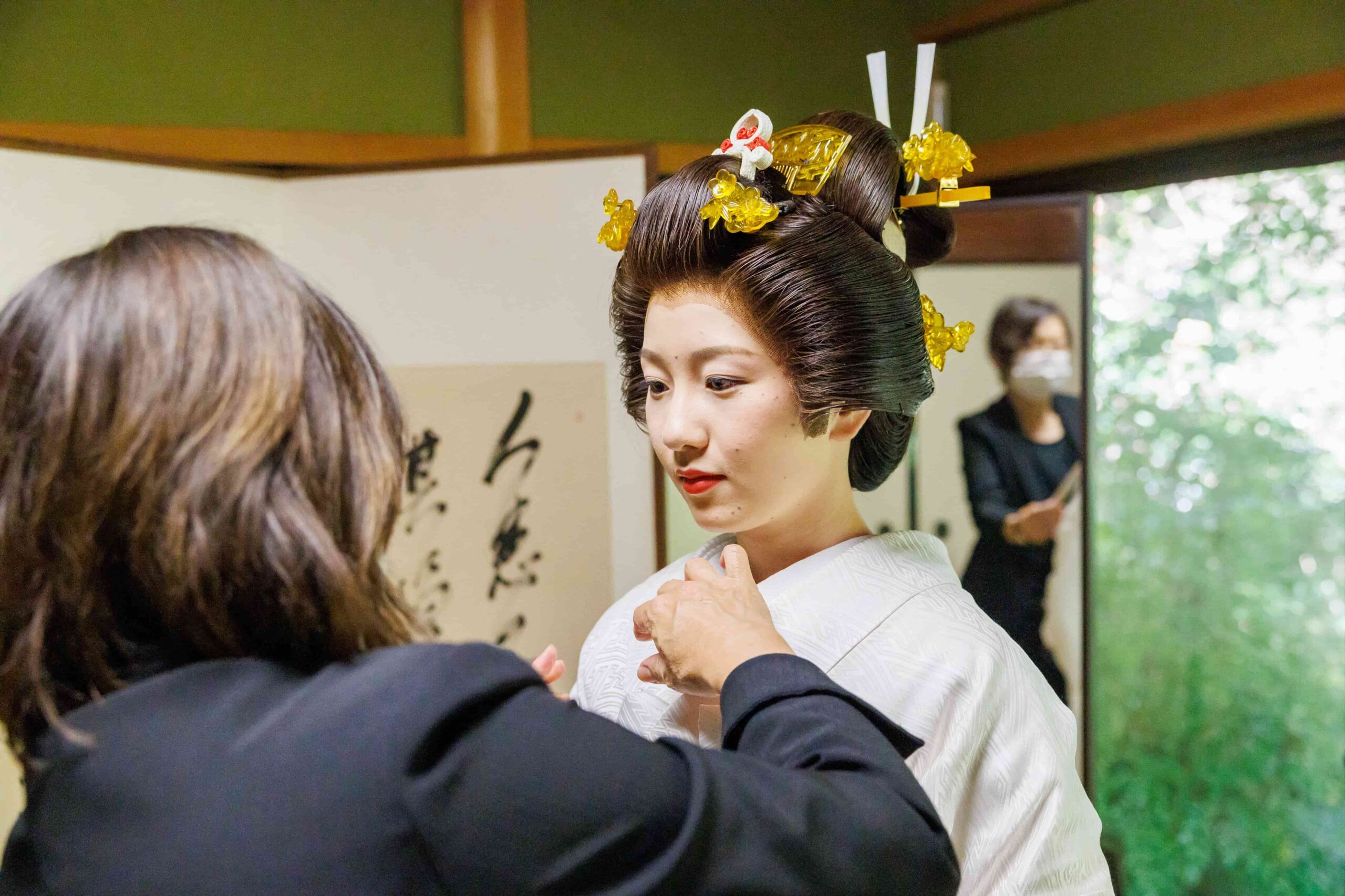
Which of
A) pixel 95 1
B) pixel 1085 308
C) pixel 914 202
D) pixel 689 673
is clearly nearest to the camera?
pixel 689 673

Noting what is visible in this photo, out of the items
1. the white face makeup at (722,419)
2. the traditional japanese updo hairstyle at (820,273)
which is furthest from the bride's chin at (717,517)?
the traditional japanese updo hairstyle at (820,273)

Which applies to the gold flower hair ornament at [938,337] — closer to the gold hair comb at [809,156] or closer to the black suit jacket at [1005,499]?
the gold hair comb at [809,156]

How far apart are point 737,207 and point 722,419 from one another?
0.19 meters

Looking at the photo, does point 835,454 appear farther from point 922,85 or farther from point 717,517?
point 922,85

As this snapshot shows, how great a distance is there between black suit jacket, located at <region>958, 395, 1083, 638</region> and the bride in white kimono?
73 cm

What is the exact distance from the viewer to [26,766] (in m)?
0.71

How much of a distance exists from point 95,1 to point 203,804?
1715 millimetres

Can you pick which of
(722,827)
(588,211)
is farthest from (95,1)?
(722,827)

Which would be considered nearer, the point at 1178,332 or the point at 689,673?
the point at 689,673

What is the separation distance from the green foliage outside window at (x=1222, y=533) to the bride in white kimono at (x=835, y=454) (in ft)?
3.39

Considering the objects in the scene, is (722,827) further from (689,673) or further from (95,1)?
(95,1)

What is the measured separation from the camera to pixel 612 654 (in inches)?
45.2

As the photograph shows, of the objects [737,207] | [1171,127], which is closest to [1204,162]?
[1171,127]

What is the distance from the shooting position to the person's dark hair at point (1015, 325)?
2.00 metres
